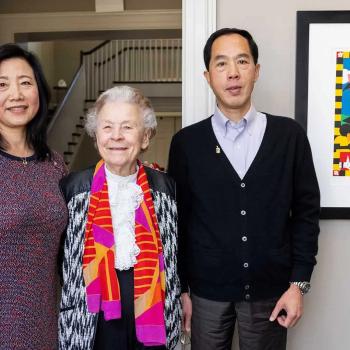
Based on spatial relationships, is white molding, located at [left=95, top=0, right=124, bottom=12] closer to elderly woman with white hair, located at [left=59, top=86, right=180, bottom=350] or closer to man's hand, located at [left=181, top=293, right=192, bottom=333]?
elderly woman with white hair, located at [left=59, top=86, right=180, bottom=350]

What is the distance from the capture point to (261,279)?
168 centimetres

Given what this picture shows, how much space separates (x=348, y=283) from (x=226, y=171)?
0.97m

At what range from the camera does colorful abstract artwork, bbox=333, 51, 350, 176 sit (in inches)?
82.4

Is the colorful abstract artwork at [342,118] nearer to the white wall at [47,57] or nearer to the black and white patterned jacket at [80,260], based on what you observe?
the black and white patterned jacket at [80,260]

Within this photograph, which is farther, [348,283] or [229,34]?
[348,283]

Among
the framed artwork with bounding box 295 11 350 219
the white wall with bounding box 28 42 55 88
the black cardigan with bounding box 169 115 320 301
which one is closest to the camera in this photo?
the black cardigan with bounding box 169 115 320 301

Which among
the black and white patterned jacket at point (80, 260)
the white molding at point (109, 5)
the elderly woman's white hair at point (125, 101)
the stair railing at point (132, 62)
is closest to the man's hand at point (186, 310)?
the black and white patterned jacket at point (80, 260)

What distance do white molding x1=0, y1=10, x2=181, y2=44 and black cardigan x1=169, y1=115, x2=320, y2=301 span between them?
172 inches

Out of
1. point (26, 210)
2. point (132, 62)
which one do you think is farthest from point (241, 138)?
point (132, 62)

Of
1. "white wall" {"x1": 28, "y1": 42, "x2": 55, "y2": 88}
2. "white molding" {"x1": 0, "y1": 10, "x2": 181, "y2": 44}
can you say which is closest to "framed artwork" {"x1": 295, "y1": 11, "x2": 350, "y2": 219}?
"white molding" {"x1": 0, "y1": 10, "x2": 181, "y2": 44}

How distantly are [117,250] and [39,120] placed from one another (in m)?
0.58

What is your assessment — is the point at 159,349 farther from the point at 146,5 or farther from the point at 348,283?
the point at 146,5

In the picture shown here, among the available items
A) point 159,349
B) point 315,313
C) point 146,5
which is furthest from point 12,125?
point 146,5

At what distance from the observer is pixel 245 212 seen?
166 centimetres
